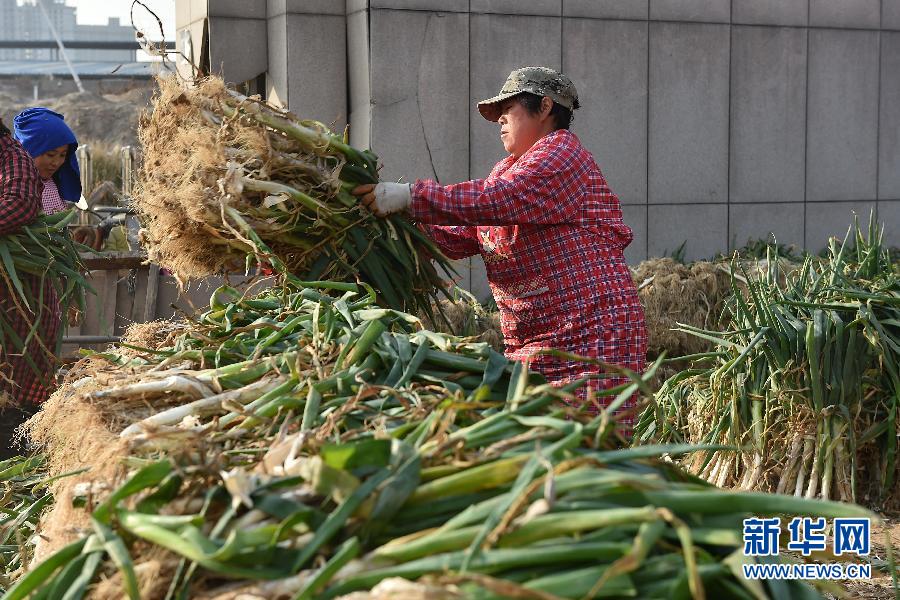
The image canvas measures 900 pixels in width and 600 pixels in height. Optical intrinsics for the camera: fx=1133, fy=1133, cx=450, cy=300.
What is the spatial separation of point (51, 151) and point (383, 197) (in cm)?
252

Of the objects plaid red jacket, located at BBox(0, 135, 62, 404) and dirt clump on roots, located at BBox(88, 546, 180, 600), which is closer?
dirt clump on roots, located at BBox(88, 546, 180, 600)

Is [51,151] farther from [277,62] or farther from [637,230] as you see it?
[637,230]

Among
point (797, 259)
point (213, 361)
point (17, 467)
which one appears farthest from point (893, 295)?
point (797, 259)

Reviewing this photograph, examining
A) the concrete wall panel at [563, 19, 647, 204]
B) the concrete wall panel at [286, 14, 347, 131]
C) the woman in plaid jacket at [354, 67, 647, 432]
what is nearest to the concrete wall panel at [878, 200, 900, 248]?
the concrete wall panel at [563, 19, 647, 204]

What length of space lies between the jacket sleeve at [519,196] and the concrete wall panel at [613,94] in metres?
4.53

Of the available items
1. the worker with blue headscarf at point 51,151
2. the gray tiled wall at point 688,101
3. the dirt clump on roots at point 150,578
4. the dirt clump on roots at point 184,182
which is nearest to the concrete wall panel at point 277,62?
the gray tiled wall at point 688,101

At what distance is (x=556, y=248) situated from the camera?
10.8 ft

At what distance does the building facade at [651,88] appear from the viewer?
7348mm

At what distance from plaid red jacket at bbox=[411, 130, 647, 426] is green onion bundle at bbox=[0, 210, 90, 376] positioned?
1.90 meters

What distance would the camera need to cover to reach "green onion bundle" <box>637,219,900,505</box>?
3869 millimetres

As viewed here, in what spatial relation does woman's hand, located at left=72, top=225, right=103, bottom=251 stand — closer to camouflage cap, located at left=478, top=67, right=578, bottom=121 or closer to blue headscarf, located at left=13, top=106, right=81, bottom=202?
blue headscarf, located at left=13, top=106, right=81, bottom=202

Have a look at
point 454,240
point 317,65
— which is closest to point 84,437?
point 454,240

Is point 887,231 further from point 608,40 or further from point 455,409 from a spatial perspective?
point 455,409

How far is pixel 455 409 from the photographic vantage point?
168 centimetres
